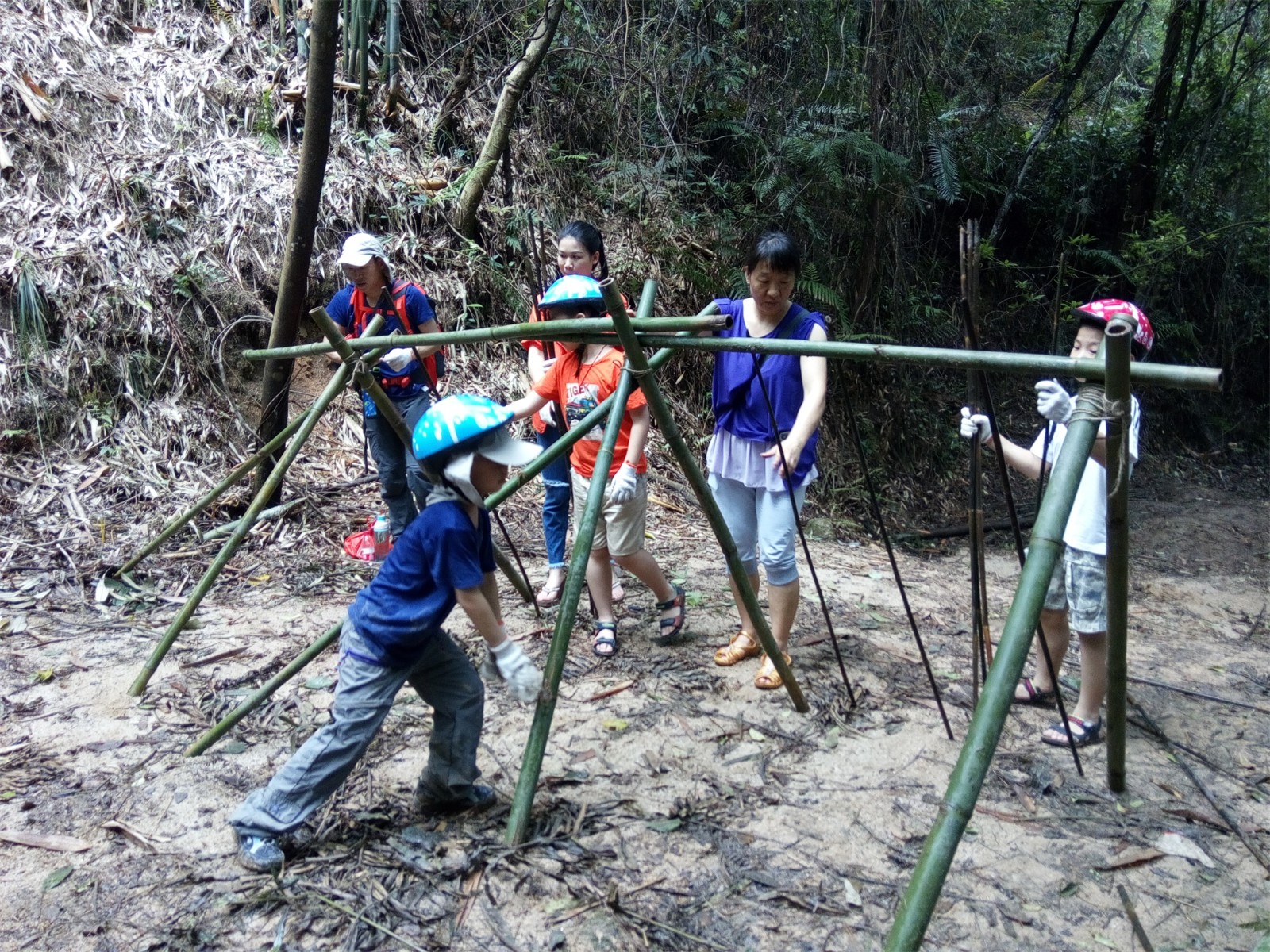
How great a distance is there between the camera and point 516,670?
2.52 meters

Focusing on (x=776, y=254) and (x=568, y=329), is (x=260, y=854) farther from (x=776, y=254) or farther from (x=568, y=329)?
(x=776, y=254)

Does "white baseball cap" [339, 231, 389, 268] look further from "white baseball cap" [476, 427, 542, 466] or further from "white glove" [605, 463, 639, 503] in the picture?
"white baseball cap" [476, 427, 542, 466]

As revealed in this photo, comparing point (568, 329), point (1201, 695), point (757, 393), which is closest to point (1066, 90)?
point (1201, 695)

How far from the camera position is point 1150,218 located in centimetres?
991

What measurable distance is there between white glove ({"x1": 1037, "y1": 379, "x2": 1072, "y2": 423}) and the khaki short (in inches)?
69.1

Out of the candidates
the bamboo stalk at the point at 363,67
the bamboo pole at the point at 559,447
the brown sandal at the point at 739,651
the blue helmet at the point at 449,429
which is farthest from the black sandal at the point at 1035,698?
the bamboo stalk at the point at 363,67

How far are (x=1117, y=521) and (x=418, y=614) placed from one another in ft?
6.15

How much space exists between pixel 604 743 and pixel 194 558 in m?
2.99

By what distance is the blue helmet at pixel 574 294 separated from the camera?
3.54 metres

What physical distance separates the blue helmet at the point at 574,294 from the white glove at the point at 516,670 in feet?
5.11

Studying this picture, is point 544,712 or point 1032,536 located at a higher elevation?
point 1032,536

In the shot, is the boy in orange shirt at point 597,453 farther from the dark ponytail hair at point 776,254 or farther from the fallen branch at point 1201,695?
the fallen branch at point 1201,695

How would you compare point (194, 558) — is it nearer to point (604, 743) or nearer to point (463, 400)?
point (604, 743)

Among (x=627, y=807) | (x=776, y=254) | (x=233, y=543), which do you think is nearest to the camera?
(x=627, y=807)
